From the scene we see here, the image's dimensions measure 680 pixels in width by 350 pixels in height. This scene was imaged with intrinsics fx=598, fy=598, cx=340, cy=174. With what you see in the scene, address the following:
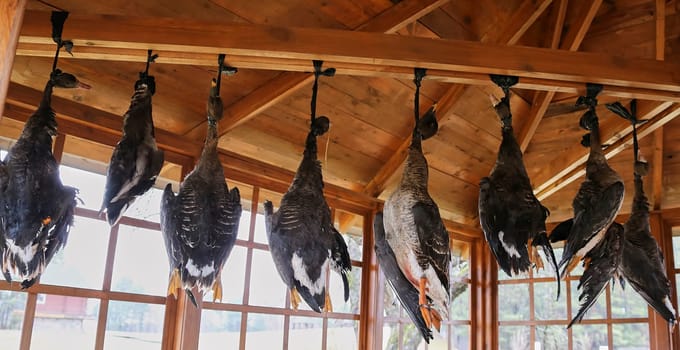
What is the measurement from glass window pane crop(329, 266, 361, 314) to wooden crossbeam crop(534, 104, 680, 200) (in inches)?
62.4

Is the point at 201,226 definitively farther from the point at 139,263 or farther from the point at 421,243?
the point at 139,263

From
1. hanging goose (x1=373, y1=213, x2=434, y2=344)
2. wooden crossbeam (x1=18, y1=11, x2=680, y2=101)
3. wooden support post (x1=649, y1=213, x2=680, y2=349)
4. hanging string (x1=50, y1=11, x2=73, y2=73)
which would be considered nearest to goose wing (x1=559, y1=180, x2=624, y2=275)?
wooden crossbeam (x1=18, y1=11, x2=680, y2=101)

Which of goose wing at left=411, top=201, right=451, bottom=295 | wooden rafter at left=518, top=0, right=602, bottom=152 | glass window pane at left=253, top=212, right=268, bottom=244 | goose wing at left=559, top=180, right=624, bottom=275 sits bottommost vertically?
goose wing at left=411, top=201, right=451, bottom=295

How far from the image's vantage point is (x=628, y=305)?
4289 mm

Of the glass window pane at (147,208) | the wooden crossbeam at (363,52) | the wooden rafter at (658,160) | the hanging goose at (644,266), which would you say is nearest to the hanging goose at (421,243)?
the wooden crossbeam at (363,52)

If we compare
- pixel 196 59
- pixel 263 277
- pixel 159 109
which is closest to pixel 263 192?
pixel 263 277

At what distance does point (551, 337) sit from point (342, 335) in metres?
1.73

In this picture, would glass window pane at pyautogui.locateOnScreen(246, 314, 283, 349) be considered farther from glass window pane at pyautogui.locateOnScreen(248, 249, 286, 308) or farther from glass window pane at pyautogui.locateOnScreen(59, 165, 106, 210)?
glass window pane at pyautogui.locateOnScreen(59, 165, 106, 210)

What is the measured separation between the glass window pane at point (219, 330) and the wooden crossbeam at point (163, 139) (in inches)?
30.2

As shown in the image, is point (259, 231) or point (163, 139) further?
point (259, 231)

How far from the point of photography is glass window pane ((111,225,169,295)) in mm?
2902

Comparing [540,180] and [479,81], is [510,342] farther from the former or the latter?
[479,81]

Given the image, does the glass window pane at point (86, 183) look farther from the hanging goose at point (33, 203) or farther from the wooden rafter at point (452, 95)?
the wooden rafter at point (452, 95)

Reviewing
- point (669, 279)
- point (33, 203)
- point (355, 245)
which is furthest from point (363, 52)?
point (669, 279)
